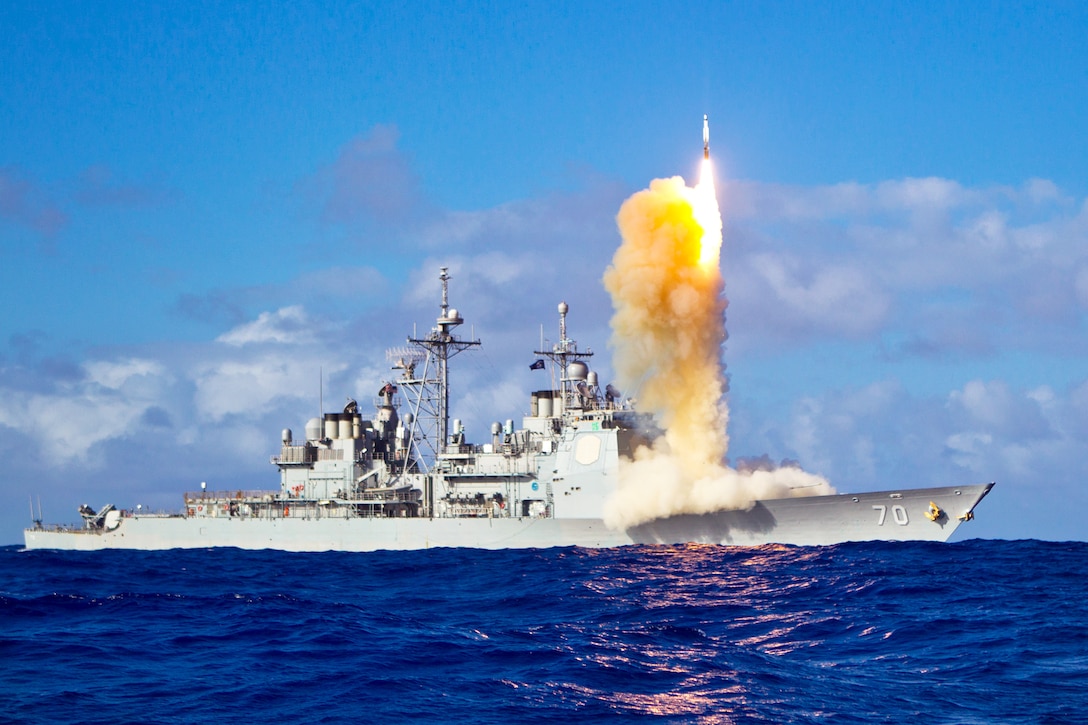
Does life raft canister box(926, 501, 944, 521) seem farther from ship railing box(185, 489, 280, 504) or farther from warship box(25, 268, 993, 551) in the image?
ship railing box(185, 489, 280, 504)

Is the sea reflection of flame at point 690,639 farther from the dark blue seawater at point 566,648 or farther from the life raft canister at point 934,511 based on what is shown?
the life raft canister at point 934,511

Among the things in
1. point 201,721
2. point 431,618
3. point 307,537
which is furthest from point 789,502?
point 201,721

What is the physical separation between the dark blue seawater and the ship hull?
626cm

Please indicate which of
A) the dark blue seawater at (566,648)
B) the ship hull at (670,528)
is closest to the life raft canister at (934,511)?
the ship hull at (670,528)

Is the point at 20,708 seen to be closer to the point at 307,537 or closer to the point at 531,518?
Answer: the point at 531,518

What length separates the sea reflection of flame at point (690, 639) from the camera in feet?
46.4

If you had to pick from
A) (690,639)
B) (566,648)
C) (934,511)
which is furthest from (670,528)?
(566,648)

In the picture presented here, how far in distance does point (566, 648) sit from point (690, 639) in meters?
2.33

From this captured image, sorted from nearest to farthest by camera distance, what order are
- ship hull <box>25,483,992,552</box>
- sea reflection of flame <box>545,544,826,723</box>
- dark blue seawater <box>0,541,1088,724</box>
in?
dark blue seawater <box>0,541,1088,724</box> → sea reflection of flame <box>545,544,826,723</box> → ship hull <box>25,483,992,552</box>

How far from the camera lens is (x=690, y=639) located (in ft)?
60.4

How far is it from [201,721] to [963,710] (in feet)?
30.7

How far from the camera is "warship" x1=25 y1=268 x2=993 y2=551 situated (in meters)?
37.3

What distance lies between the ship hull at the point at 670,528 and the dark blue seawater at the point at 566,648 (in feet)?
20.5

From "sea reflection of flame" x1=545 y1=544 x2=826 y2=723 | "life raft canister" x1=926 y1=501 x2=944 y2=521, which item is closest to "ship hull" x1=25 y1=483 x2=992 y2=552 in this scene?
"life raft canister" x1=926 y1=501 x2=944 y2=521
